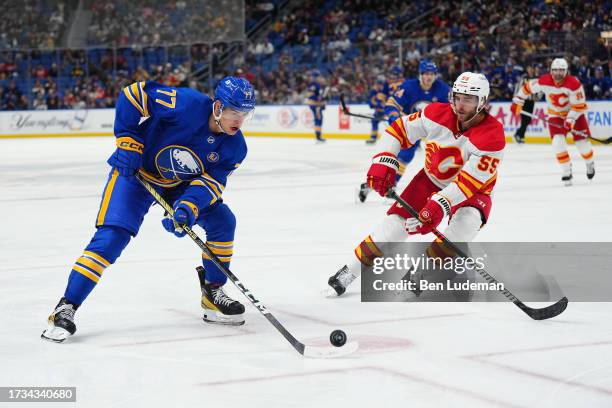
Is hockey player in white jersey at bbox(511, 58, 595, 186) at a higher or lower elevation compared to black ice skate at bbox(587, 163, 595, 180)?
higher

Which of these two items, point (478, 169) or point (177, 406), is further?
point (478, 169)

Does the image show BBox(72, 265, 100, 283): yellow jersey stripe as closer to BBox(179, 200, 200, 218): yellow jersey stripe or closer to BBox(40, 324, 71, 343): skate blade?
BBox(40, 324, 71, 343): skate blade

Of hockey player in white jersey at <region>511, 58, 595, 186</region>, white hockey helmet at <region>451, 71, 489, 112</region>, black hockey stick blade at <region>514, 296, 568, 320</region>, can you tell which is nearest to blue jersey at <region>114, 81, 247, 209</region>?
white hockey helmet at <region>451, 71, 489, 112</region>

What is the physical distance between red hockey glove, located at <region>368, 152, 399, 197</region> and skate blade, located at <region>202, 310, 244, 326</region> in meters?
0.93

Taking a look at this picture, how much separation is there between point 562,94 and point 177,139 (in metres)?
7.68

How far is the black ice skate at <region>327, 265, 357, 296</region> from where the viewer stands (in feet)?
15.8

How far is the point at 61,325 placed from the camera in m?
3.84

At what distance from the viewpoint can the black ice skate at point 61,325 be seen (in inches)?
150

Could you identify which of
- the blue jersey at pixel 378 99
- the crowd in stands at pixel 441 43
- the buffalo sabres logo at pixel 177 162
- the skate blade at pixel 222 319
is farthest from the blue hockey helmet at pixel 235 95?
the crowd in stands at pixel 441 43

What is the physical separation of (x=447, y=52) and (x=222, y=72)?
6.72 meters

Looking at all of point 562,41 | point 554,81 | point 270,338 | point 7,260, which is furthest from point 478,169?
point 562,41

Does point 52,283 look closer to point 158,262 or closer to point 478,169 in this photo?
point 158,262

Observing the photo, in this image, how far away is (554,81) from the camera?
35.9 ft

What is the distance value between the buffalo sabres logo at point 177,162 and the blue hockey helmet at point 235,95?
29 centimetres
